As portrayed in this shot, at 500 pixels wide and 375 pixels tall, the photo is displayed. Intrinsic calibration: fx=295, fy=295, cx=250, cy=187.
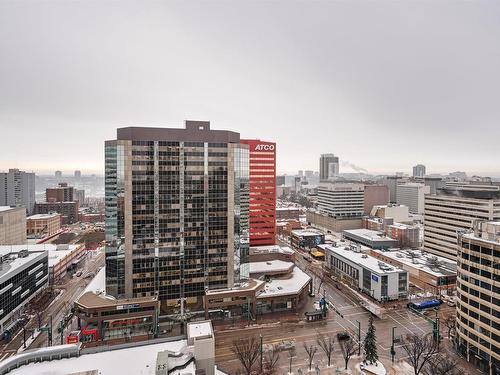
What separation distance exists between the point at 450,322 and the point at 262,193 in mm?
63057

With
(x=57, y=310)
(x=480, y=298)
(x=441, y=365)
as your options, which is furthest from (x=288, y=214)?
(x=441, y=365)

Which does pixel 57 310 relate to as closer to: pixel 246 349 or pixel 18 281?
pixel 18 281

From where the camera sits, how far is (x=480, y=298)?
45.4m

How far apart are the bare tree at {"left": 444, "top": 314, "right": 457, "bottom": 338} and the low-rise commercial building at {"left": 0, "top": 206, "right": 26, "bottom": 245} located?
130411mm

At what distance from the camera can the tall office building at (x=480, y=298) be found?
141 feet

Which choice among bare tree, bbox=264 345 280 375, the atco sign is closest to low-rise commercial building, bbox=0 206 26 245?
the atco sign

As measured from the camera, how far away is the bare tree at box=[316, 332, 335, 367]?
47.2m

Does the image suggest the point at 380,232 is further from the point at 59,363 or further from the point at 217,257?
the point at 59,363

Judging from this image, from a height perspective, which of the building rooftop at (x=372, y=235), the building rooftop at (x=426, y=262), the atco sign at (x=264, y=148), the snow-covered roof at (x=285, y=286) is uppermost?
the atco sign at (x=264, y=148)

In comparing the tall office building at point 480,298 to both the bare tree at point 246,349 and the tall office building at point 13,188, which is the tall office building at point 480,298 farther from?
the tall office building at point 13,188

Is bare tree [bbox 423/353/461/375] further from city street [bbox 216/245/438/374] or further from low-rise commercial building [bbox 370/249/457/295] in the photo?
low-rise commercial building [bbox 370/249/457/295]

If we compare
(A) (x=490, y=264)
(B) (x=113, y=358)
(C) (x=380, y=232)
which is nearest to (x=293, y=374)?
(B) (x=113, y=358)

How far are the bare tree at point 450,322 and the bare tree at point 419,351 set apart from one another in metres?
5.24

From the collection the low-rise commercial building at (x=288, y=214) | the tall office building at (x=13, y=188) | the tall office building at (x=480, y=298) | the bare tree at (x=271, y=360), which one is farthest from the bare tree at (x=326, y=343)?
the tall office building at (x=13, y=188)
